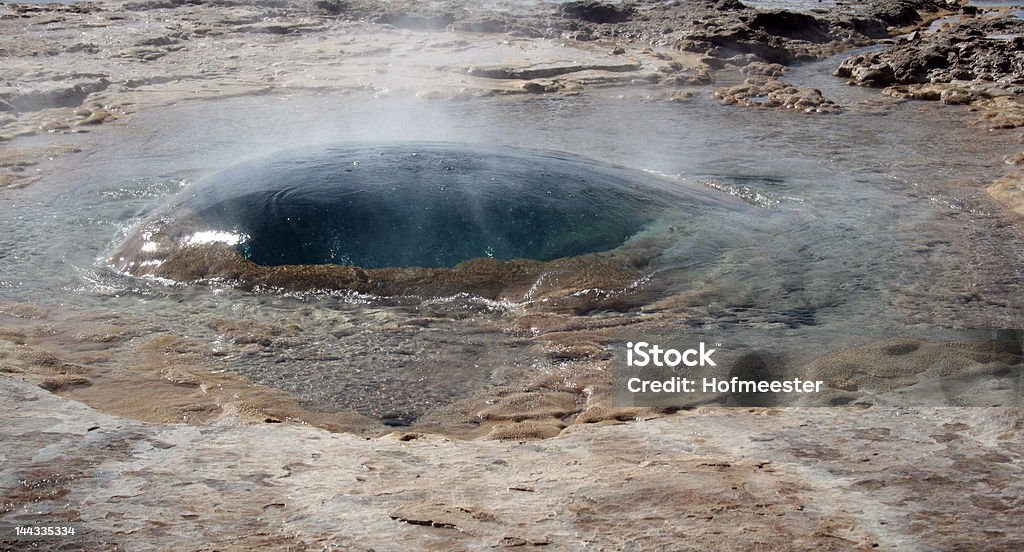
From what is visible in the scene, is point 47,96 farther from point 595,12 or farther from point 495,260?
point 595,12

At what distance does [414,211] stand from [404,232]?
0.37 ft

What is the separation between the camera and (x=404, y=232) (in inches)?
156

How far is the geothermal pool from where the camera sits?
328 cm

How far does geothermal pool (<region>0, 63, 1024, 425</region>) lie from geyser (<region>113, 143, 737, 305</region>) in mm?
11

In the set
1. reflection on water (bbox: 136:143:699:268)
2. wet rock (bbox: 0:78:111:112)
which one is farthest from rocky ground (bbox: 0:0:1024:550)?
wet rock (bbox: 0:78:111:112)

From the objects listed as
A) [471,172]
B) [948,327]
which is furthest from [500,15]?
[948,327]

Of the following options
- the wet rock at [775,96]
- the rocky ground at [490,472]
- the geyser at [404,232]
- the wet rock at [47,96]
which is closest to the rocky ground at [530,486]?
the rocky ground at [490,472]

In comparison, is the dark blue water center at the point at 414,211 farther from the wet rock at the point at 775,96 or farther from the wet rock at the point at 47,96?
the wet rock at the point at 47,96

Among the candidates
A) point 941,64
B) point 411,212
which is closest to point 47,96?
point 411,212

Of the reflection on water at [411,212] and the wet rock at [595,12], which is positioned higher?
the wet rock at [595,12]

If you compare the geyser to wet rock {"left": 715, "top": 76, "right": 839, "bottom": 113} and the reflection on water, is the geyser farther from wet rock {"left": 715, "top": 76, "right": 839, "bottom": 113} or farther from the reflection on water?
wet rock {"left": 715, "top": 76, "right": 839, "bottom": 113}

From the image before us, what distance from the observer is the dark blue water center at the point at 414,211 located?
3.95 m

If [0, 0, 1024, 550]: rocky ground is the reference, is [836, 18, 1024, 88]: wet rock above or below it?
above

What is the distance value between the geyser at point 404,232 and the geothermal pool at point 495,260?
1cm
